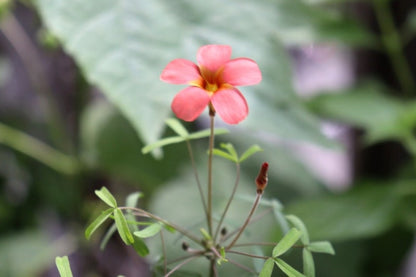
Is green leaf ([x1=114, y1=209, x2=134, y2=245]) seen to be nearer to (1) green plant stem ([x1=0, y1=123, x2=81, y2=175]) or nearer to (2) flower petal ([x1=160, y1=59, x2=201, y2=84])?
(2) flower petal ([x1=160, y1=59, x2=201, y2=84])

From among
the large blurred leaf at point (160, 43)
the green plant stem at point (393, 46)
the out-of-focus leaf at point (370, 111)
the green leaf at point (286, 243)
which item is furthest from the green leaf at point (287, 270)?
the green plant stem at point (393, 46)

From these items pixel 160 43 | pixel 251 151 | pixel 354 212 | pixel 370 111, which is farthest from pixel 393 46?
pixel 251 151

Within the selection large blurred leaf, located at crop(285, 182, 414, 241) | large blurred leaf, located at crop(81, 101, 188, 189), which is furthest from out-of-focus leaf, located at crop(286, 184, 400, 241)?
large blurred leaf, located at crop(81, 101, 188, 189)

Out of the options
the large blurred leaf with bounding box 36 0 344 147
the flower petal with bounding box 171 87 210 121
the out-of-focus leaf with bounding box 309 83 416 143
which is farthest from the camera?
A: the out-of-focus leaf with bounding box 309 83 416 143

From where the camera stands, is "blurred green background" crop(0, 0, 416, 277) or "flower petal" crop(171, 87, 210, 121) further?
"blurred green background" crop(0, 0, 416, 277)

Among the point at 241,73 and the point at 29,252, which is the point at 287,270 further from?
the point at 29,252

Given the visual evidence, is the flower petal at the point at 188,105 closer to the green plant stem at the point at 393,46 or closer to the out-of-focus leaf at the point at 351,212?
the out-of-focus leaf at the point at 351,212

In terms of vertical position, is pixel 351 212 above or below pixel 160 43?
below
